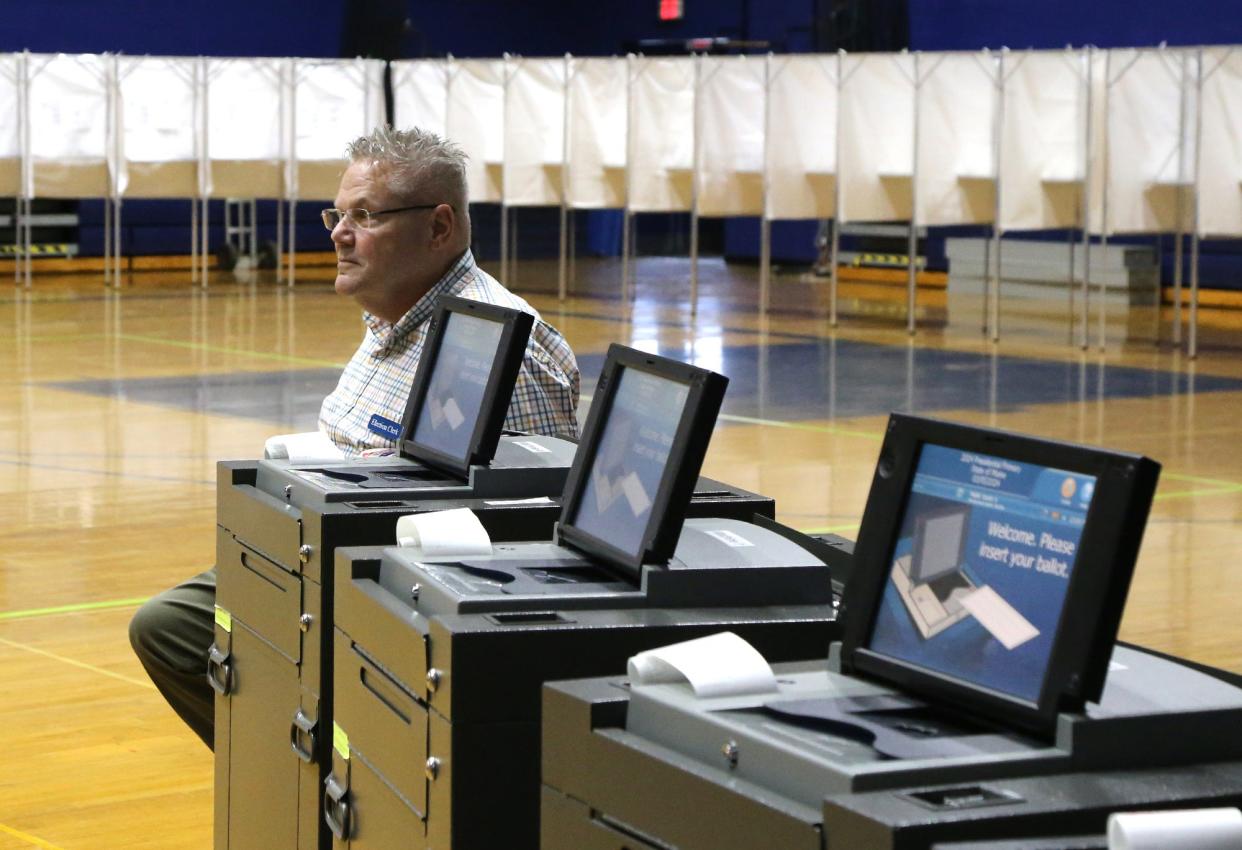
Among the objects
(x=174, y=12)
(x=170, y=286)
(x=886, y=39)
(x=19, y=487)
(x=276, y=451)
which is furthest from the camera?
(x=174, y=12)

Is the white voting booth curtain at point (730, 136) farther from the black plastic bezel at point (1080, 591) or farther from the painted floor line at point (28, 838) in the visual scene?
the black plastic bezel at point (1080, 591)

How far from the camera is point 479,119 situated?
59.9 ft

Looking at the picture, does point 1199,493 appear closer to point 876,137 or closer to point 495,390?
point 495,390

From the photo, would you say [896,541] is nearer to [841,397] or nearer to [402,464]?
[402,464]

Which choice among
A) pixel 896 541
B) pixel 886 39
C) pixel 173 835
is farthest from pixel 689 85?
pixel 896 541

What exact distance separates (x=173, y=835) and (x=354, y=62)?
50.6ft

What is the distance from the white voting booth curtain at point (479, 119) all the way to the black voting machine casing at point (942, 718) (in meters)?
16.5

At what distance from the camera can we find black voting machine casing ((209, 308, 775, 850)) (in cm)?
277

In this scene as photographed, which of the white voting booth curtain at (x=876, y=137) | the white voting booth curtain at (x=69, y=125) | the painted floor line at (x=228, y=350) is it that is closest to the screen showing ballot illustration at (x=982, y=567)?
the painted floor line at (x=228, y=350)

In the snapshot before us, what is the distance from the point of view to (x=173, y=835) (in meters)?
3.96

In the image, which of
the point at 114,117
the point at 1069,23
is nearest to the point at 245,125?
the point at 114,117

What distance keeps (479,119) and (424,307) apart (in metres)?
14.7

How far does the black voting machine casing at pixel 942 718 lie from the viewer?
1.59 metres

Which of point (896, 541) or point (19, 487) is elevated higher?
point (896, 541)
